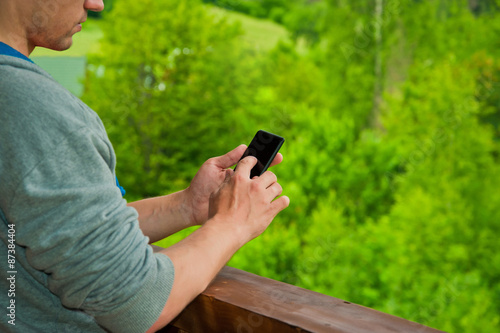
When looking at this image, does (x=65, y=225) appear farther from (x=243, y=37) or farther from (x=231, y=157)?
(x=243, y=37)

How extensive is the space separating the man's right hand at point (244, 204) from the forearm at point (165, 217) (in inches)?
6.4

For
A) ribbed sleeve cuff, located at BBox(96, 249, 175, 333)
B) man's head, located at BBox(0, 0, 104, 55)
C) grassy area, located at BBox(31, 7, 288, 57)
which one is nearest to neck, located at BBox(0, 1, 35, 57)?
man's head, located at BBox(0, 0, 104, 55)

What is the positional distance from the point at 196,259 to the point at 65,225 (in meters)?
0.14

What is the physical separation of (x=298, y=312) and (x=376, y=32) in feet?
33.7

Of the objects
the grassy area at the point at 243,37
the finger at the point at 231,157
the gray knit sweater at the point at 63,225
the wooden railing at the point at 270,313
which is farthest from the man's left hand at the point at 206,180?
the grassy area at the point at 243,37

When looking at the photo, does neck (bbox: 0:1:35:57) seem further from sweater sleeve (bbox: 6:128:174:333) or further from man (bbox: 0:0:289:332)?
sweater sleeve (bbox: 6:128:174:333)

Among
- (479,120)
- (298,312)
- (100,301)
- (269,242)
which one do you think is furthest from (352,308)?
(479,120)

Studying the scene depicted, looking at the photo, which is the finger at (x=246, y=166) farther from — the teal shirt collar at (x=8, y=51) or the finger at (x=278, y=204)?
the teal shirt collar at (x=8, y=51)

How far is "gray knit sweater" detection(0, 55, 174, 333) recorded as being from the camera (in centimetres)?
48

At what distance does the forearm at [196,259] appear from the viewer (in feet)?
1.82

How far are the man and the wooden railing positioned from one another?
0.07 m

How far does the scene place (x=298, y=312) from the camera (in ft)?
2.01

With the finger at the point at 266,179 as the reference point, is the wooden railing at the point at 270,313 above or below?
A: below

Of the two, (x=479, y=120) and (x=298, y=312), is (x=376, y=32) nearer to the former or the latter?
(x=479, y=120)
